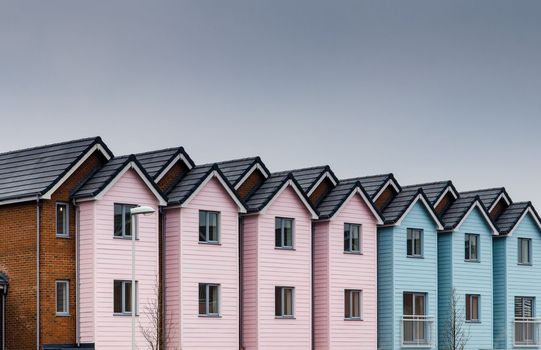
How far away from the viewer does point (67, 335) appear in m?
54.4

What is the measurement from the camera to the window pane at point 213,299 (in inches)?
2331

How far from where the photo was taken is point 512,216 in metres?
74.1

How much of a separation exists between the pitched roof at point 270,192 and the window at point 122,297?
25.9 ft

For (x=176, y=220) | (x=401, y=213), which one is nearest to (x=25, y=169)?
(x=176, y=220)

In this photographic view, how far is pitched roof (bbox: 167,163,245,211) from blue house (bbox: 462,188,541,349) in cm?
1924

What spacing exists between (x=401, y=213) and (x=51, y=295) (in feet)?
64.4

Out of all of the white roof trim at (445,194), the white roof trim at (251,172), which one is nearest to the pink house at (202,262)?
the white roof trim at (251,172)

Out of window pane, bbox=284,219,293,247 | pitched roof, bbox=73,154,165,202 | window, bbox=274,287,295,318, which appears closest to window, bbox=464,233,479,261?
window pane, bbox=284,219,293,247

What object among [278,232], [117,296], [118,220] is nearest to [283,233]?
[278,232]

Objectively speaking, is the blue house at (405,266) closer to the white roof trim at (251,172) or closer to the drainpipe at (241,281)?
the white roof trim at (251,172)

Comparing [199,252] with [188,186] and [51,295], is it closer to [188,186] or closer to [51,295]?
[188,186]

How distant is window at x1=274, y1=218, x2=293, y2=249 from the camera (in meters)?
62.2

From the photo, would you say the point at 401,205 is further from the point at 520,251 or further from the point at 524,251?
the point at 524,251

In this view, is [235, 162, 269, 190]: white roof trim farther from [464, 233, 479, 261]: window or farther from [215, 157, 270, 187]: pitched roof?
[464, 233, 479, 261]: window
